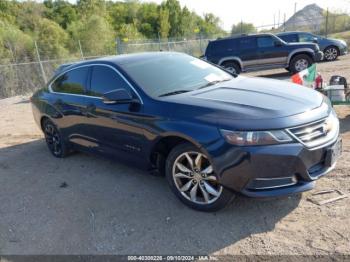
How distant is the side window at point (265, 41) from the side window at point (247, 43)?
200mm

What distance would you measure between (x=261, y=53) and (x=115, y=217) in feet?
35.9

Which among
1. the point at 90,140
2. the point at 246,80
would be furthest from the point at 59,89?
the point at 246,80

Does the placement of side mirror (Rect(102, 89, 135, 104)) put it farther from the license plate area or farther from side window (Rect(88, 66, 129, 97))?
the license plate area

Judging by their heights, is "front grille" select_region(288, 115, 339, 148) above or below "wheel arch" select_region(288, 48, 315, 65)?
below

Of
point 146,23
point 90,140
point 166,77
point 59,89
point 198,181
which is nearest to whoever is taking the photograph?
point 198,181

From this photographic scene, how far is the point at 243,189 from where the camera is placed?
3162 millimetres

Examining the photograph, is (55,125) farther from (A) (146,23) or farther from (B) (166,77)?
(A) (146,23)

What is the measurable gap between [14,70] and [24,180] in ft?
40.6

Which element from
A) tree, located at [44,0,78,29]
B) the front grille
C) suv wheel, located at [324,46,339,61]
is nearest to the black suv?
suv wheel, located at [324,46,339,61]

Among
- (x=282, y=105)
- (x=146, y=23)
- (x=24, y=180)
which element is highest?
(x=146, y=23)

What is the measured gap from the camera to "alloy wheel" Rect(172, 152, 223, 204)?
346cm

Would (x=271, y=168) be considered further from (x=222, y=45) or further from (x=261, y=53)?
(x=222, y=45)

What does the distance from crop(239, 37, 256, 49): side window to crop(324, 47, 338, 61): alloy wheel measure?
590 centimetres

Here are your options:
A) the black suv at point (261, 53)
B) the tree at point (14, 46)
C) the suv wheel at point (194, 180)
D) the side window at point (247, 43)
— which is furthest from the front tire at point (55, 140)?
the tree at point (14, 46)
